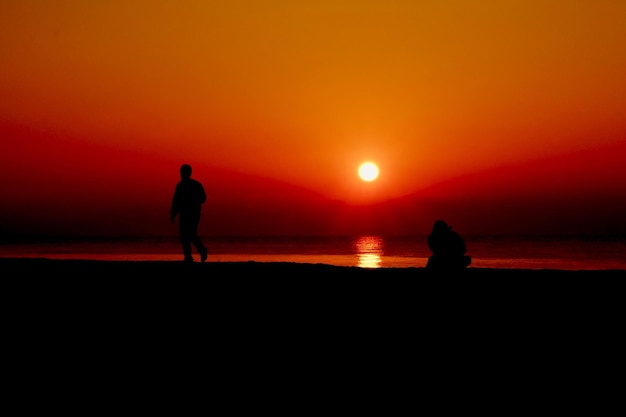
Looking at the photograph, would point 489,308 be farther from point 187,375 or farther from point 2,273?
point 2,273

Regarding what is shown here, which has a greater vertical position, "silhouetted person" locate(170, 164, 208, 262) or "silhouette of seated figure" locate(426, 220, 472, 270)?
"silhouetted person" locate(170, 164, 208, 262)

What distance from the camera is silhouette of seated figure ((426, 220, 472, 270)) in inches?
389

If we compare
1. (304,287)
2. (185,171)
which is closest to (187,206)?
(185,171)

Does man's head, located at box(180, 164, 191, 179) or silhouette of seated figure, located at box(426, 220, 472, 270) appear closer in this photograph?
silhouette of seated figure, located at box(426, 220, 472, 270)

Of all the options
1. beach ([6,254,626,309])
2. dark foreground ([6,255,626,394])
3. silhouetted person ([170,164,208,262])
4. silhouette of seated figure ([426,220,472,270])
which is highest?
silhouetted person ([170,164,208,262])

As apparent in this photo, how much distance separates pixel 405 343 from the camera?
6219mm

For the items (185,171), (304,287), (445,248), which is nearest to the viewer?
(304,287)

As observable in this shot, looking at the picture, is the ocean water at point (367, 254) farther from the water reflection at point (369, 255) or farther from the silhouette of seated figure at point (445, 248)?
the silhouette of seated figure at point (445, 248)

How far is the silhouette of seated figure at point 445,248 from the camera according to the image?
32.4 feet

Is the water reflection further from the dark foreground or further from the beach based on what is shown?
the dark foreground

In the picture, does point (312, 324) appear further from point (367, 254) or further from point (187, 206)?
point (367, 254)

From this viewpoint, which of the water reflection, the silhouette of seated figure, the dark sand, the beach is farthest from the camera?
the water reflection

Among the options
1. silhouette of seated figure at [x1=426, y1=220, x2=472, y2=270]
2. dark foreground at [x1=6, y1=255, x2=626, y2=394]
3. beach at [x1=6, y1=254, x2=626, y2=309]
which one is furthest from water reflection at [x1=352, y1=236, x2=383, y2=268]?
dark foreground at [x1=6, y1=255, x2=626, y2=394]

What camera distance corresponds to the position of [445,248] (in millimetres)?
9977
